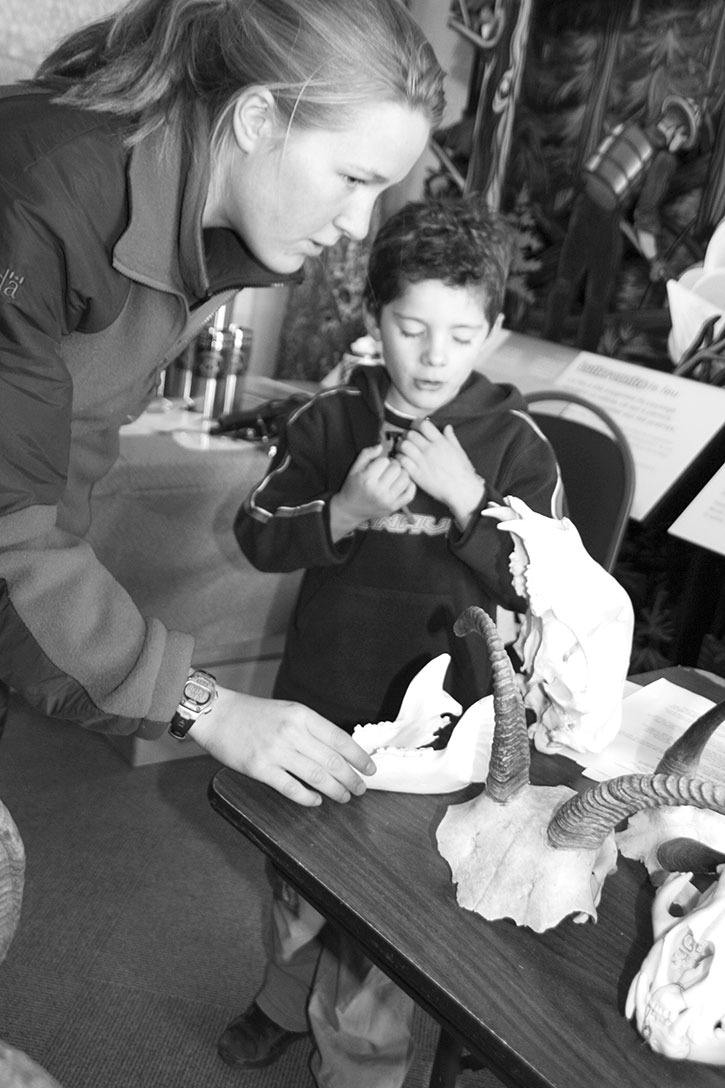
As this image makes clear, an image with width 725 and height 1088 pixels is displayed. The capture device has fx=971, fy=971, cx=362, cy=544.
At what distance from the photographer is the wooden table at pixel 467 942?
72 cm

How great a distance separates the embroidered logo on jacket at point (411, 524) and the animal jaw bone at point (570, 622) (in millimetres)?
442

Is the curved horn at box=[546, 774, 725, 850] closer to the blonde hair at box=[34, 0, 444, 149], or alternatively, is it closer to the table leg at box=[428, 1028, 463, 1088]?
the table leg at box=[428, 1028, 463, 1088]

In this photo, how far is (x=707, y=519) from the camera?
98.9 inches

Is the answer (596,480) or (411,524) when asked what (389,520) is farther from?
(596,480)

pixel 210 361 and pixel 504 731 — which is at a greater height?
pixel 504 731

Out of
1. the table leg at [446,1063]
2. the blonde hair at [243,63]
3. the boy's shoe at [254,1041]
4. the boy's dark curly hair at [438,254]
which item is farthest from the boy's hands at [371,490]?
the boy's shoe at [254,1041]

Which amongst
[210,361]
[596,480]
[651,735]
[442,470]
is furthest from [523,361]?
[651,735]

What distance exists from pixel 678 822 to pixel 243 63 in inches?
34.5

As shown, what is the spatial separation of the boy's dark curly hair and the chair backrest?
1.43ft

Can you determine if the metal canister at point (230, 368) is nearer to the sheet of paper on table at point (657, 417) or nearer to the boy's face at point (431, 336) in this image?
the sheet of paper on table at point (657, 417)

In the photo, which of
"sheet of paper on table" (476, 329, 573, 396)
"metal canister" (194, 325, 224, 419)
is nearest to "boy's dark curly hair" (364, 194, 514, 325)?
"metal canister" (194, 325, 224, 419)

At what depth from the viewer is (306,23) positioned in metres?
0.97

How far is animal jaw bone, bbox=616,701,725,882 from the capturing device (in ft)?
3.05

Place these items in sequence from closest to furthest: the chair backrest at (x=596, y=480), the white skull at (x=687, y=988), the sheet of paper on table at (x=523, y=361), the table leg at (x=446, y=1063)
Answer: the white skull at (x=687, y=988)
the table leg at (x=446, y=1063)
the chair backrest at (x=596, y=480)
the sheet of paper on table at (x=523, y=361)
